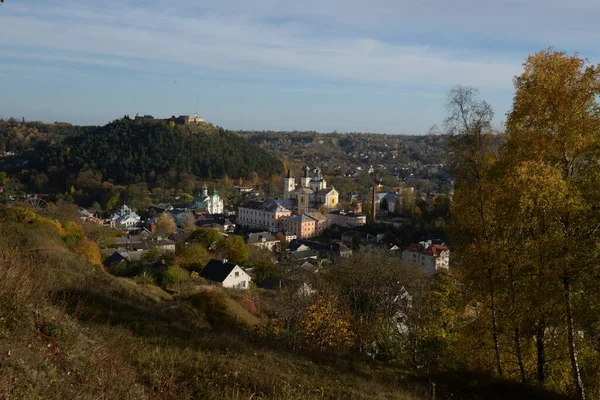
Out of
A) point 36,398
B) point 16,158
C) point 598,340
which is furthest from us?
point 16,158

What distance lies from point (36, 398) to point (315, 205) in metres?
61.1

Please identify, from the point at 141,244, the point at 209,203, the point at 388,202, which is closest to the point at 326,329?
the point at 141,244

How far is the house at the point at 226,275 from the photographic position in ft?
77.8

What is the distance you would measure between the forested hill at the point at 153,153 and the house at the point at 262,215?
70.8ft

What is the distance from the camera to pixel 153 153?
267 ft

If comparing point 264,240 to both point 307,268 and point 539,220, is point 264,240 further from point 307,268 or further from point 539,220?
point 539,220

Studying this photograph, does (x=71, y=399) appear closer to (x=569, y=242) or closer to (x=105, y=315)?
(x=105, y=315)

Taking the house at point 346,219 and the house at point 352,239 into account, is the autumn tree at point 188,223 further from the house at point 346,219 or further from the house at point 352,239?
the house at point 346,219

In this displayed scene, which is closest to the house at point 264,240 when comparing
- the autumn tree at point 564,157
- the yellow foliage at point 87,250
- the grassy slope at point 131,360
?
the yellow foliage at point 87,250

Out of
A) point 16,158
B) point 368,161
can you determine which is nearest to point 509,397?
point 16,158

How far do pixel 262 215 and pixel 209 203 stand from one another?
10.7m

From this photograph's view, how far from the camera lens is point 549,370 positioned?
923cm

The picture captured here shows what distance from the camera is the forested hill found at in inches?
3095

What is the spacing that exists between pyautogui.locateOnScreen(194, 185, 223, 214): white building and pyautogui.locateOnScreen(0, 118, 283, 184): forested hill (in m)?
13.5
